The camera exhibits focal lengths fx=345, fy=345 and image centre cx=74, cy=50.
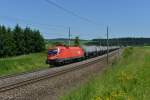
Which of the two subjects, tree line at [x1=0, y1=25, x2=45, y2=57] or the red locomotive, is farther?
tree line at [x1=0, y1=25, x2=45, y2=57]

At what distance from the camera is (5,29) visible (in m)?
86.0

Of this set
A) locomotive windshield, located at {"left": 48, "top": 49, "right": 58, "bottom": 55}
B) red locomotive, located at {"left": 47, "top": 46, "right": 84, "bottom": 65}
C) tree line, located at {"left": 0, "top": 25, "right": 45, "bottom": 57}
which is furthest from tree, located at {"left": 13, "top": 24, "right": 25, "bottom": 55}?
locomotive windshield, located at {"left": 48, "top": 49, "right": 58, "bottom": 55}

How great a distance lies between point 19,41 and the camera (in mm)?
91375

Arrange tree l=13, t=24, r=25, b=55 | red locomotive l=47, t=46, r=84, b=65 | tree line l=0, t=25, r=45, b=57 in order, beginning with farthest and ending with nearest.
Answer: tree l=13, t=24, r=25, b=55, tree line l=0, t=25, r=45, b=57, red locomotive l=47, t=46, r=84, b=65

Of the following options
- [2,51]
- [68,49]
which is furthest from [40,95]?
[2,51]

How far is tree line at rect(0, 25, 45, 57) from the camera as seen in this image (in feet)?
272

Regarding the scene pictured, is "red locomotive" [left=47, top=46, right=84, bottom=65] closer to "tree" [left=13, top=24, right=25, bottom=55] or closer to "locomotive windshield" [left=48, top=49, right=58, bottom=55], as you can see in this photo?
"locomotive windshield" [left=48, top=49, right=58, bottom=55]

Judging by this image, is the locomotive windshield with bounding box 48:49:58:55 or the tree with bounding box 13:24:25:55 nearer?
the locomotive windshield with bounding box 48:49:58:55

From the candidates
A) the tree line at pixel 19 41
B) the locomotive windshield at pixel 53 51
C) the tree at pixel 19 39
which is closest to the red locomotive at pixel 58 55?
the locomotive windshield at pixel 53 51

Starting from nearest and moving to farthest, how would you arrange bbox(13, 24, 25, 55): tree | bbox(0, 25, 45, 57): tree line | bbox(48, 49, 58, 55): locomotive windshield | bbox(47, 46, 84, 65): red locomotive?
bbox(47, 46, 84, 65): red locomotive, bbox(48, 49, 58, 55): locomotive windshield, bbox(0, 25, 45, 57): tree line, bbox(13, 24, 25, 55): tree

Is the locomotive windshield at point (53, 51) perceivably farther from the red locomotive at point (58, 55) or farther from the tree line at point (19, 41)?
the tree line at point (19, 41)

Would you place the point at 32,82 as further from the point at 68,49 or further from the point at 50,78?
the point at 68,49

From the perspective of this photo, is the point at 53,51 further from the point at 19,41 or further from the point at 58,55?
the point at 19,41

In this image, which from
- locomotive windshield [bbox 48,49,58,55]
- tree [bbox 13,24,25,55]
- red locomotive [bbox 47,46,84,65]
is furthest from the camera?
tree [bbox 13,24,25,55]
